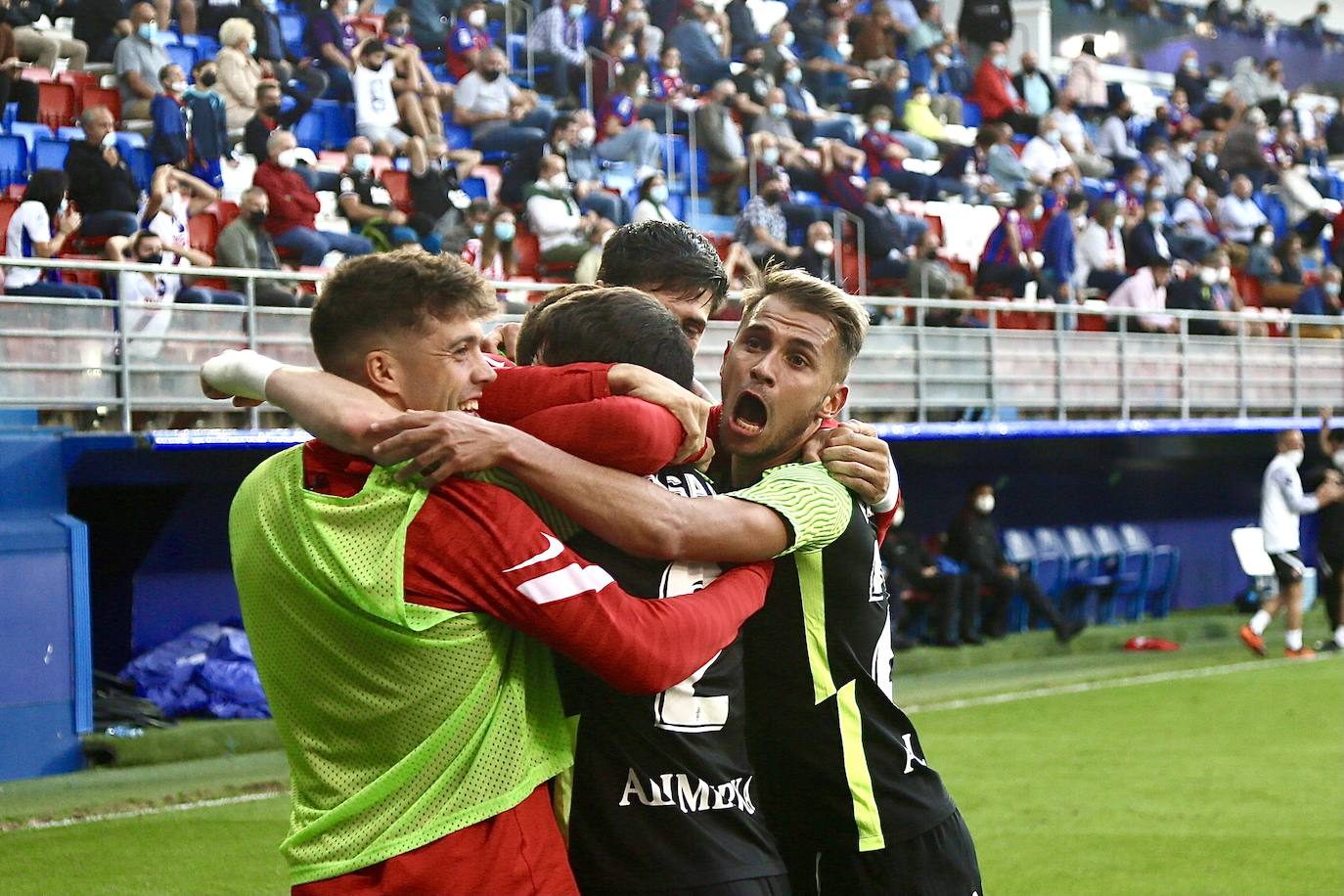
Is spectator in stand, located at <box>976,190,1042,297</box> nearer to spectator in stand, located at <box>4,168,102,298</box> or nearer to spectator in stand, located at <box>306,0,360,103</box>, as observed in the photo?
spectator in stand, located at <box>306,0,360,103</box>

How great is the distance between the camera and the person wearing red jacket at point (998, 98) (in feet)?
73.9

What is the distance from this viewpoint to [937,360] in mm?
15227

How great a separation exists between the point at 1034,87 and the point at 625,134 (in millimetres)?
Answer: 8885

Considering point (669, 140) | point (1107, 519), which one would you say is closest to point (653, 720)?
point (669, 140)

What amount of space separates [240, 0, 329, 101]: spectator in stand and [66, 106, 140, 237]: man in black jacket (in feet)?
9.56

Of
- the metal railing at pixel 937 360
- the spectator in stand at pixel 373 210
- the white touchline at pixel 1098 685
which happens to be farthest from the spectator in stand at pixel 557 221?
the white touchline at pixel 1098 685

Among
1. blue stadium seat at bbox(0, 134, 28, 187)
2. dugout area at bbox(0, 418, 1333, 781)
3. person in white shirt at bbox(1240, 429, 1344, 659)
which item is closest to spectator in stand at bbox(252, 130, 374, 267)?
blue stadium seat at bbox(0, 134, 28, 187)

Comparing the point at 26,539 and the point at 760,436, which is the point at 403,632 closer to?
the point at 760,436

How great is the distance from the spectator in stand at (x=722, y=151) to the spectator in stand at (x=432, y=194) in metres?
4.18

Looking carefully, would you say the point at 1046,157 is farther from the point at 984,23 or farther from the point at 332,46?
the point at 332,46

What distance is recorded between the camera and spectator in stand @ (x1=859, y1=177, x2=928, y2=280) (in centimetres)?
1653

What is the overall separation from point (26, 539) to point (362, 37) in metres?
7.01

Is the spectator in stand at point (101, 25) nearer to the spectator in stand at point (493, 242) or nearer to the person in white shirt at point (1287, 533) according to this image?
the spectator in stand at point (493, 242)

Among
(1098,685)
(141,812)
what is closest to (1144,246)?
(1098,685)
